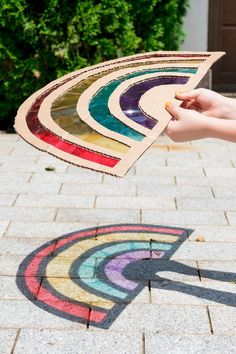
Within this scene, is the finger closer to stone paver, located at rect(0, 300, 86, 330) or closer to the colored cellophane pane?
the colored cellophane pane

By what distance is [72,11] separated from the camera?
10711mm

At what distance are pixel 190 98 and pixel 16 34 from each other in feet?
21.8

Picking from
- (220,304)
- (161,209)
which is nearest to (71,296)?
(220,304)

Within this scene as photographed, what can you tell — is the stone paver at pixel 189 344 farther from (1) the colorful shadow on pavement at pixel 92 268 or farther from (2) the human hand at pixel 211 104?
(2) the human hand at pixel 211 104

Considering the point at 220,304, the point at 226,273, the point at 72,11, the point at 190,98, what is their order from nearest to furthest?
the point at 190,98
the point at 220,304
the point at 226,273
the point at 72,11

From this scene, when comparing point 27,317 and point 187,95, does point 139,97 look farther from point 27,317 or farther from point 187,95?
point 27,317

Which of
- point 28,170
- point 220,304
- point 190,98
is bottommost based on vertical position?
point 28,170

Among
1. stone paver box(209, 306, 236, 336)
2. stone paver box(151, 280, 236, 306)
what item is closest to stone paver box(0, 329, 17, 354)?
stone paver box(151, 280, 236, 306)

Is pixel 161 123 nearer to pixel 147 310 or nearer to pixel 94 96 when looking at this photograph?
pixel 94 96

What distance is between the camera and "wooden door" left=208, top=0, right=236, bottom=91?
13.0 m

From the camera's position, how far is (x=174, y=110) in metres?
4.55

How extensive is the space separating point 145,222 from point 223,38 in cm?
711

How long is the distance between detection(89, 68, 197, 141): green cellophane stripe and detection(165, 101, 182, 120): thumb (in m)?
0.34

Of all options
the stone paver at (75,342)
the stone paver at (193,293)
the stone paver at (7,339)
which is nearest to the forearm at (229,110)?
the stone paver at (193,293)
